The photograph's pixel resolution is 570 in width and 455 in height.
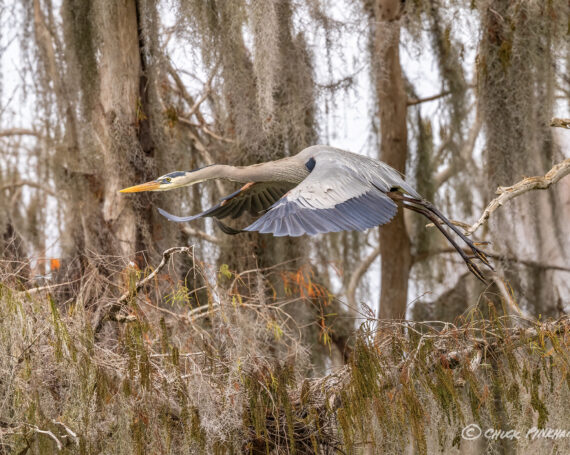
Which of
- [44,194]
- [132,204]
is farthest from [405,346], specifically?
[44,194]

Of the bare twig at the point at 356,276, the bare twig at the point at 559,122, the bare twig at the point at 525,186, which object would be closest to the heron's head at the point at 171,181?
the bare twig at the point at 525,186

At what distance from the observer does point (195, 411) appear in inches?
122

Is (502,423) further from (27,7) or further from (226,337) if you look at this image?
(27,7)

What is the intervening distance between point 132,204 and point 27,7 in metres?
1.85

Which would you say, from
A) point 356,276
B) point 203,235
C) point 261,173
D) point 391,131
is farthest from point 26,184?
point 261,173

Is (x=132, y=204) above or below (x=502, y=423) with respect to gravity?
above

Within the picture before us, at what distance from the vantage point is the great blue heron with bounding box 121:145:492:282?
10.5 ft

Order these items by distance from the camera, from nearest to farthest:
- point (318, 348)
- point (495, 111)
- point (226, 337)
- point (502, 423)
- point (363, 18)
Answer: point (502, 423), point (226, 337), point (495, 111), point (363, 18), point (318, 348)

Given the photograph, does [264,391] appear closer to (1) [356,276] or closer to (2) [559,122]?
(2) [559,122]

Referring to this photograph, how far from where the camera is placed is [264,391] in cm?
330

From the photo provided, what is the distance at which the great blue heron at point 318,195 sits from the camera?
10.5 feet

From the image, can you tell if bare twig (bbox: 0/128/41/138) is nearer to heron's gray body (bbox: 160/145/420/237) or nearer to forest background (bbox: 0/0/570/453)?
forest background (bbox: 0/0/570/453)

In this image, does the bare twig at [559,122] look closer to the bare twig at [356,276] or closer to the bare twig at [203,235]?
the bare twig at [203,235]

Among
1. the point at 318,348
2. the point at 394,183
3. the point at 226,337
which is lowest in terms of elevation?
the point at 318,348
